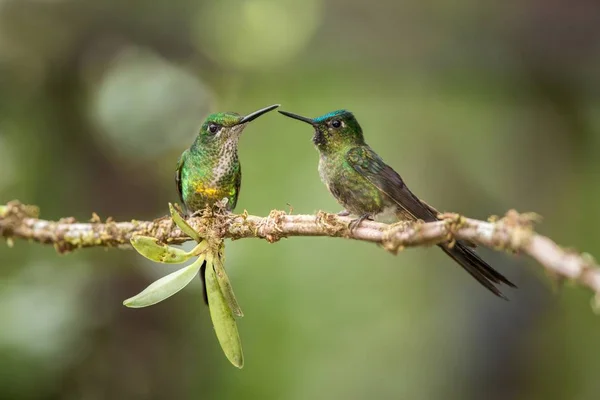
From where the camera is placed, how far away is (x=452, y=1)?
3334 millimetres

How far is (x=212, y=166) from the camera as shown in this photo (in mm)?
1897

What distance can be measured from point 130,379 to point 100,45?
71.4 inches

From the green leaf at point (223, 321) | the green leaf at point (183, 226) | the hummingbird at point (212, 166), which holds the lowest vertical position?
the green leaf at point (223, 321)

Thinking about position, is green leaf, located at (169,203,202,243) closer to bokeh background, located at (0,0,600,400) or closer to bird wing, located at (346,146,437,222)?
bird wing, located at (346,146,437,222)

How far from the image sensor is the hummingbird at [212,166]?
1.88m

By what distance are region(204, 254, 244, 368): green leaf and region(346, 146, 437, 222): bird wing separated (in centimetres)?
40

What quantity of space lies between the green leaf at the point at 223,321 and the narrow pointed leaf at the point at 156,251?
0.20 ft

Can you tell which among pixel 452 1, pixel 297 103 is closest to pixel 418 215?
pixel 452 1

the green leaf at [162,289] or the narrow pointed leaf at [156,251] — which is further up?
the narrow pointed leaf at [156,251]

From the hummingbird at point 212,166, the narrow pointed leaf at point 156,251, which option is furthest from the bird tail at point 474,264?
the hummingbird at point 212,166

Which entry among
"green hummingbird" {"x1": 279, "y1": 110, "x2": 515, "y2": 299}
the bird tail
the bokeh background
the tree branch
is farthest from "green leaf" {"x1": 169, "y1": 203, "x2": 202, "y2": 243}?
the bokeh background

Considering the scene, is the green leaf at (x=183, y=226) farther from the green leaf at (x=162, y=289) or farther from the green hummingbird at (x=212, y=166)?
the green hummingbird at (x=212, y=166)

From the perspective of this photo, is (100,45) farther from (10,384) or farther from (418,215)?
(418,215)

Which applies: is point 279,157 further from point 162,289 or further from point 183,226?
point 162,289
